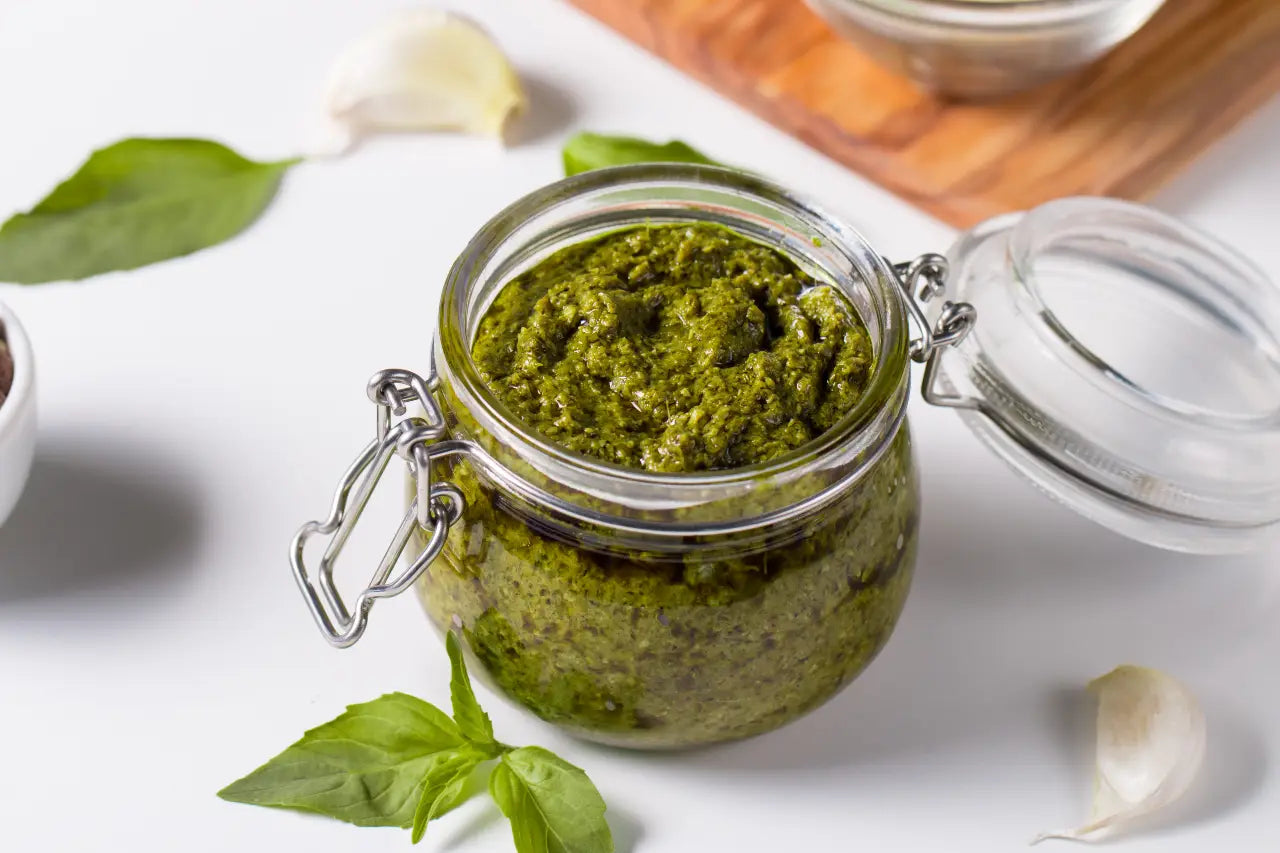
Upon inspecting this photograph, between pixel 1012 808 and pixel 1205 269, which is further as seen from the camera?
pixel 1205 269

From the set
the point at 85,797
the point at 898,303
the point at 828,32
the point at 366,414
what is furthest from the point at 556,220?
the point at 828,32

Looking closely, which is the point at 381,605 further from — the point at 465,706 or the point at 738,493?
the point at 738,493

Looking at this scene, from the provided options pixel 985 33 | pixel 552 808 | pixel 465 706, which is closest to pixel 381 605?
pixel 465 706

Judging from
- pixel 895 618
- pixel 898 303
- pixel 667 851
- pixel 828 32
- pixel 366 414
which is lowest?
pixel 667 851

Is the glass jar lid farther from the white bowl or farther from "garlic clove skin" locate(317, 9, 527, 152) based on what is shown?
the white bowl

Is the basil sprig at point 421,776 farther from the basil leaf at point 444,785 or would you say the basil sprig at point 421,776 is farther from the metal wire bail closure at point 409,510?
the metal wire bail closure at point 409,510

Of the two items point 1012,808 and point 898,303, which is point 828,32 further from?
point 1012,808
